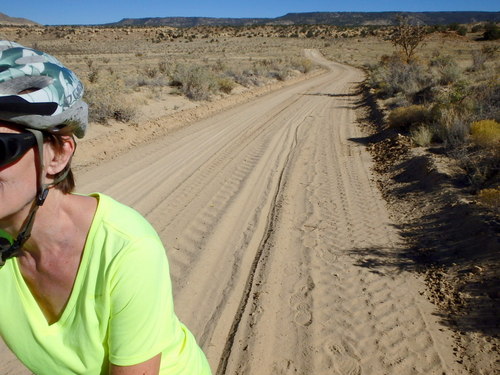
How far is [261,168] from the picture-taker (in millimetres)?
9094

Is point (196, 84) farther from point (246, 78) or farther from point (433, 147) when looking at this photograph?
point (433, 147)

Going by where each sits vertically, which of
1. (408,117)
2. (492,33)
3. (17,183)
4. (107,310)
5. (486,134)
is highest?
(492,33)

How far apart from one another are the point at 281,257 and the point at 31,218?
4319mm

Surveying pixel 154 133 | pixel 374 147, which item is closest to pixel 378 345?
pixel 374 147

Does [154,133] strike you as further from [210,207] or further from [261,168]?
[210,207]

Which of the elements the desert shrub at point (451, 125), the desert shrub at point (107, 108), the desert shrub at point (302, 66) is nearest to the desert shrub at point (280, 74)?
A: the desert shrub at point (302, 66)

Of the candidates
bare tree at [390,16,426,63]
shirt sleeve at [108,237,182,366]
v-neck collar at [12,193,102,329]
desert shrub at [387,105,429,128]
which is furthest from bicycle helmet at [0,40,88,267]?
bare tree at [390,16,426,63]

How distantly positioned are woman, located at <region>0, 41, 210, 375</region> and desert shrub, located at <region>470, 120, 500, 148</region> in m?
8.70

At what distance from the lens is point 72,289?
1.23m

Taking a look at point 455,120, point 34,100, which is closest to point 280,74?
point 455,120

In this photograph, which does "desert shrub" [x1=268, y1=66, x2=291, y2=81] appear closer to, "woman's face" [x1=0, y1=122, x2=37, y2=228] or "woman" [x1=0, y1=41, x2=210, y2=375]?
"woman" [x1=0, y1=41, x2=210, y2=375]

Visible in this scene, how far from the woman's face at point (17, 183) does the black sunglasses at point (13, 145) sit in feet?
0.08

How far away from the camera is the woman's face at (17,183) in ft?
3.56

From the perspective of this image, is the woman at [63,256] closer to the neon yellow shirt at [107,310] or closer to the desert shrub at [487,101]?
the neon yellow shirt at [107,310]
